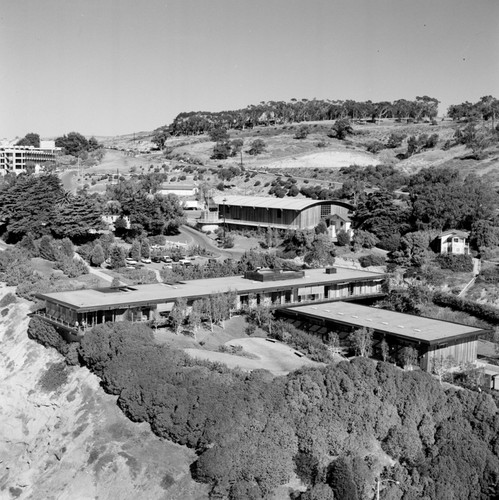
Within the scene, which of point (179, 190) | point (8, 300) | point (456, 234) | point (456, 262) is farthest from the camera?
point (179, 190)

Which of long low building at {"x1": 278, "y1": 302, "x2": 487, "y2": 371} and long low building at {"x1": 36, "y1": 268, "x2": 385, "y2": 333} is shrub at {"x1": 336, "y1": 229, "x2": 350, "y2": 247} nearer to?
long low building at {"x1": 36, "y1": 268, "x2": 385, "y2": 333}

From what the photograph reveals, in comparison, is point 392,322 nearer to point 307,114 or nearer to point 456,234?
point 456,234

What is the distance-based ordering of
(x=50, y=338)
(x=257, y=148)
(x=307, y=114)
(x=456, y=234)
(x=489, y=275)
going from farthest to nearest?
(x=307, y=114) → (x=257, y=148) → (x=456, y=234) → (x=489, y=275) → (x=50, y=338)

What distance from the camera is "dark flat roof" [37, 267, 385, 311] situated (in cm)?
4019

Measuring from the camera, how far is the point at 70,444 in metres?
31.2

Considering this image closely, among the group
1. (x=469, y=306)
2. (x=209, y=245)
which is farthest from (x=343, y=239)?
(x=469, y=306)

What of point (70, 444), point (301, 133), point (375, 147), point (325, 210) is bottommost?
point (70, 444)

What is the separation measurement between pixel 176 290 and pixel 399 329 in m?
14.2

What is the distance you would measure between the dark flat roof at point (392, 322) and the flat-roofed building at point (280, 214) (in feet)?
68.3

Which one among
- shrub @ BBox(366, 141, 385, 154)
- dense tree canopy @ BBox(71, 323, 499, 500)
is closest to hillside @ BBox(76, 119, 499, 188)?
shrub @ BBox(366, 141, 385, 154)

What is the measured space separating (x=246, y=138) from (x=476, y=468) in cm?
9612

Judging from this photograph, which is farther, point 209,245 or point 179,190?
point 179,190

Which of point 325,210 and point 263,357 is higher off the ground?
point 325,210

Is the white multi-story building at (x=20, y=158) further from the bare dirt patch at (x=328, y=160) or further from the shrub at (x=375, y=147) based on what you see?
the shrub at (x=375, y=147)
